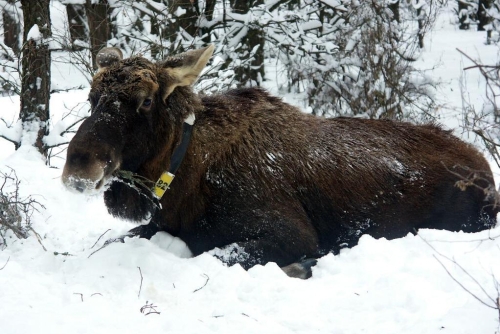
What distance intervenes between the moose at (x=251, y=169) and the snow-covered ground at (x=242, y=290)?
1.34ft

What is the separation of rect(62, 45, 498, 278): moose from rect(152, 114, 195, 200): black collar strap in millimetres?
11

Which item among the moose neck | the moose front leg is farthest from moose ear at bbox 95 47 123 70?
the moose front leg

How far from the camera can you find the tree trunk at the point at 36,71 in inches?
269

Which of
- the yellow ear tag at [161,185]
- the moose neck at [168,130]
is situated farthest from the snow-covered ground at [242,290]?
the moose neck at [168,130]

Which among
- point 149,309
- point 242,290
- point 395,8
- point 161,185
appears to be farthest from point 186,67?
point 395,8

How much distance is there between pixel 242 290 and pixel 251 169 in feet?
4.98

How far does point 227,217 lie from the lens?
5109 millimetres

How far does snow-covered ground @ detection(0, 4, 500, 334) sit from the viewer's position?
3.47 metres

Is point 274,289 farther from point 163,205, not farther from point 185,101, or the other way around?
point 185,101

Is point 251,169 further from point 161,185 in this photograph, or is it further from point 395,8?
point 395,8

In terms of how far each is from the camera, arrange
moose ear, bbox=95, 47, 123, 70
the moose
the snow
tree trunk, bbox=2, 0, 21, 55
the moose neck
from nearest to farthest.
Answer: the moose < the moose neck < moose ear, bbox=95, 47, 123, 70 < the snow < tree trunk, bbox=2, 0, 21, 55

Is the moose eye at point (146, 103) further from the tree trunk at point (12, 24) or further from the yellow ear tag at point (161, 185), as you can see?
the tree trunk at point (12, 24)

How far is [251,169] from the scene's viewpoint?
209 inches

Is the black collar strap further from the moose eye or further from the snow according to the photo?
the snow
